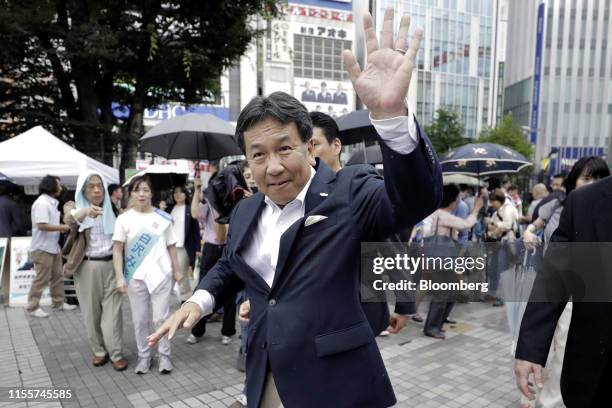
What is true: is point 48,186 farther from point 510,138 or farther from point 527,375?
point 510,138

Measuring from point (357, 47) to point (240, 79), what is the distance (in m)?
33.9

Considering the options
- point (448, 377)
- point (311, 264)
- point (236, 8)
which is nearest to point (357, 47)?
point (311, 264)

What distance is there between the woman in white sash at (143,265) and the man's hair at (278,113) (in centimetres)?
296

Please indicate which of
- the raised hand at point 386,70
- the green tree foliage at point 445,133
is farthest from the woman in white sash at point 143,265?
the green tree foliage at point 445,133

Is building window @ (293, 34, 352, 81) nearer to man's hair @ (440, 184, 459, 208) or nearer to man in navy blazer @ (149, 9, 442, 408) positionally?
man's hair @ (440, 184, 459, 208)

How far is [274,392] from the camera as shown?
1642mm

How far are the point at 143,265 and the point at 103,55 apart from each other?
605cm

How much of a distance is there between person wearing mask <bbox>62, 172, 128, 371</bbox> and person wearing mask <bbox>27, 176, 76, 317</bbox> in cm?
174

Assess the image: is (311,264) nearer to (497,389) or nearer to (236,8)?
(497,389)

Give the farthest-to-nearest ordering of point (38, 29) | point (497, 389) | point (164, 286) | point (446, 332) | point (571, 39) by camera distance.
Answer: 1. point (571, 39)
2. point (38, 29)
3. point (446, 332)
4. point (164, 286)
5. point (497, 389)

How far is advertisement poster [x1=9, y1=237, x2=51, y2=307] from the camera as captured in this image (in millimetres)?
6316

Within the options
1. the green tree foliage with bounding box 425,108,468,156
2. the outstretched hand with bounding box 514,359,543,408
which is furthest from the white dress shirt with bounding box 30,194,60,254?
the green tree foliage with bounding box 425,108,468,156

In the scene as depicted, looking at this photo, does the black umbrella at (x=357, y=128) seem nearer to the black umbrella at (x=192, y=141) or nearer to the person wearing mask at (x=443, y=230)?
the person wearing mask at (x=443, y=230)

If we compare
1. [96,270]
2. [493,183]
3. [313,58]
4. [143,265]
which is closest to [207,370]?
[143,265]
